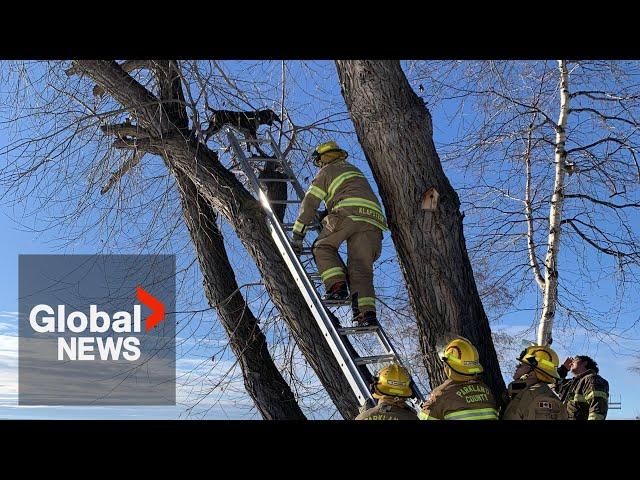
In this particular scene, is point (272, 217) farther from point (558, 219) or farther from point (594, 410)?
point (558, 219)

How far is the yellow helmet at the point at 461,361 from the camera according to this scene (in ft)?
16.0

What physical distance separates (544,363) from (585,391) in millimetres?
2539

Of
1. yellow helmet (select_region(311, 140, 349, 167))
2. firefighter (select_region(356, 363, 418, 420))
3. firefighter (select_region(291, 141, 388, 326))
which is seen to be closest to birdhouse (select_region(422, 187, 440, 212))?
firefighter (select_region(291, 141, 388, 326))

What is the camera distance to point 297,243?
21.5ft

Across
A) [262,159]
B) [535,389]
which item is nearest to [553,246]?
[262,159]

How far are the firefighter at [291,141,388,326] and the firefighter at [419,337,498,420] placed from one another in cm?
129

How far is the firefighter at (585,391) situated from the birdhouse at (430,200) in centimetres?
234

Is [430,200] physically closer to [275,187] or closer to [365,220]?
[365,220]

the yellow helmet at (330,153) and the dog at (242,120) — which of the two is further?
the dog at (242,120)

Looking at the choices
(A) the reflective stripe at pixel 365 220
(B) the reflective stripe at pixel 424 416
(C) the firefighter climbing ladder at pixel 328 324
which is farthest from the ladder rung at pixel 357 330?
(B) the reflective stripe at pixel 424 416

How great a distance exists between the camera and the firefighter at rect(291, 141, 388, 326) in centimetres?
618

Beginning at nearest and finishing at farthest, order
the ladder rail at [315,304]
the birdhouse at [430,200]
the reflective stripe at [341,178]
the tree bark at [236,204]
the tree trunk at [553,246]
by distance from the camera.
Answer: the ladder rail at [315,304], the birdhouse at [430,200], the reflective stripe at [341,178], the tree bark at [236,204], the tree trunk at [553,246]

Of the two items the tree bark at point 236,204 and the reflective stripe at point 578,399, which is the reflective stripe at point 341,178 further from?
the reflective stripe at point 578,399
